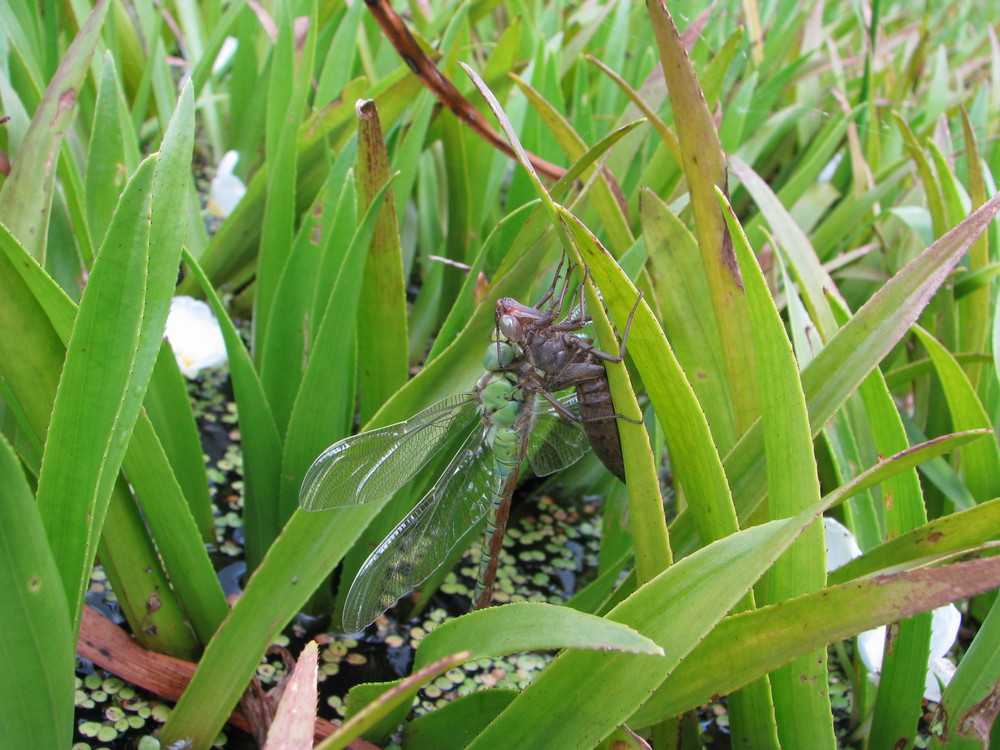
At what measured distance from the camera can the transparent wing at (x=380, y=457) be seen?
0.90 metres

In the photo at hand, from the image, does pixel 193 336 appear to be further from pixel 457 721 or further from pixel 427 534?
pixel 457 721

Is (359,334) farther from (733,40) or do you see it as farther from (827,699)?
(733,40)

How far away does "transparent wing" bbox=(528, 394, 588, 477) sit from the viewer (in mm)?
1155

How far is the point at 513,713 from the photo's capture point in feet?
2.39

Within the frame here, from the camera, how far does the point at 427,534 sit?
1.09 meters

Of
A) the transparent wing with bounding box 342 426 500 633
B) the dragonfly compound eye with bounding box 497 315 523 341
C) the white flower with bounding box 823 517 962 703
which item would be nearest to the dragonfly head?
the dragonfly compound eye with bounding box 497 315 523 341

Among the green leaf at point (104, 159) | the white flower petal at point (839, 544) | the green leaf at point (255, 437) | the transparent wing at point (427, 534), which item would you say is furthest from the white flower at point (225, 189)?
the white flower petal at point (839, 544)

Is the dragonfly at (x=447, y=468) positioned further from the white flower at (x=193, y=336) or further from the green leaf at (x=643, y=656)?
Result: the white flower at (x=193, y=336)

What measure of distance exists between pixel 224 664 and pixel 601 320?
0.56m

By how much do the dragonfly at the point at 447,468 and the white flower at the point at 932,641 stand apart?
374mm

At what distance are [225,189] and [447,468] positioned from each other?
37.8 inches

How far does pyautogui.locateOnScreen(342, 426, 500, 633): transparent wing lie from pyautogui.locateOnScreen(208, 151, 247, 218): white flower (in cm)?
92

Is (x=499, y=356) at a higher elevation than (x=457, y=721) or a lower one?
higher

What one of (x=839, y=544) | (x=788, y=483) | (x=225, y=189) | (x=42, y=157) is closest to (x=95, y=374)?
(x=42, y=157)
